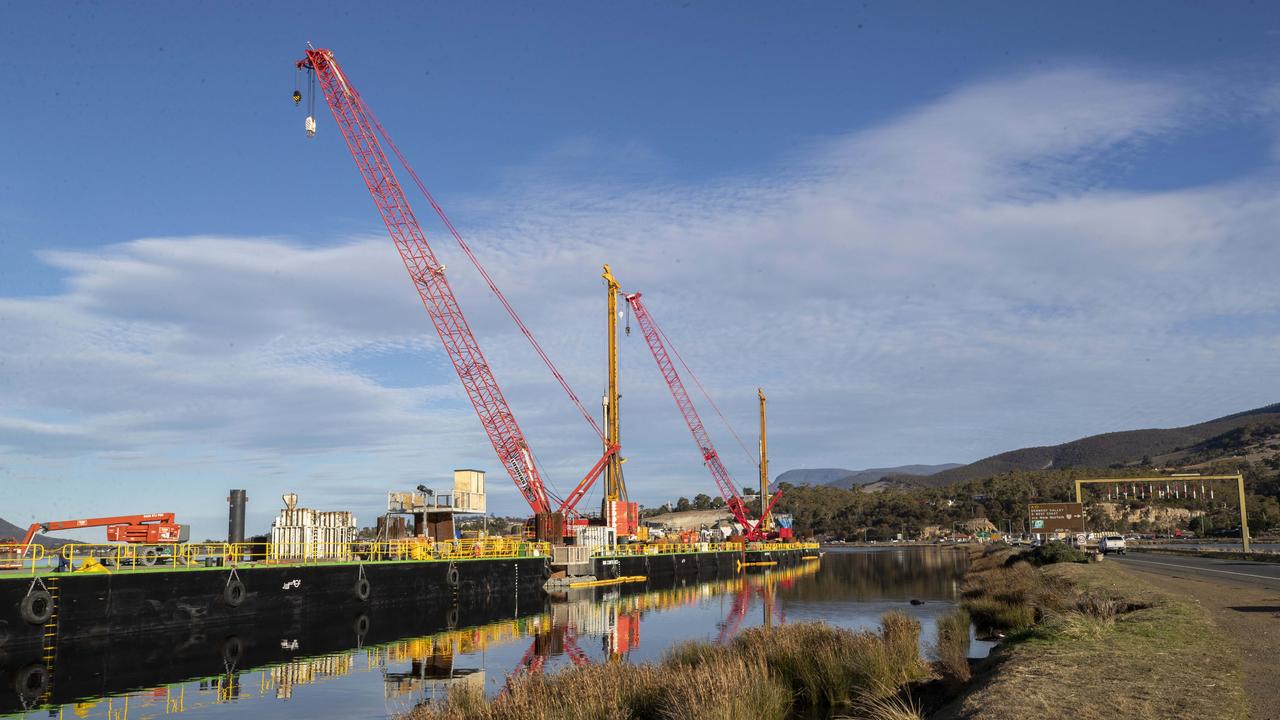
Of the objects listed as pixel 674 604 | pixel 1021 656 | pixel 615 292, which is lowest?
pixel 674 604

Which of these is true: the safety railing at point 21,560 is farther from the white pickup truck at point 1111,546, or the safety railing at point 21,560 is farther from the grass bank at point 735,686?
the white pickup truck at point 1111,546

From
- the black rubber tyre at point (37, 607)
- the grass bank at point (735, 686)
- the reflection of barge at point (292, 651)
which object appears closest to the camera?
the grass bank at point (735, 686)

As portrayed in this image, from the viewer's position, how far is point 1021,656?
19000mm

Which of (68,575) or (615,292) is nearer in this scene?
(68,575)

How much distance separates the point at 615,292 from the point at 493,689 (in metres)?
109

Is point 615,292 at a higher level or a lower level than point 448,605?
higher

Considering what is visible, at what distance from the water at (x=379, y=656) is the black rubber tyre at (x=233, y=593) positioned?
1765 millimetres

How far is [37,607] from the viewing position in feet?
114

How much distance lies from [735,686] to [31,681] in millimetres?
25946

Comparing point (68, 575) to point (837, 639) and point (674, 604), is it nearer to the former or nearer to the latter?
point (837, 639)

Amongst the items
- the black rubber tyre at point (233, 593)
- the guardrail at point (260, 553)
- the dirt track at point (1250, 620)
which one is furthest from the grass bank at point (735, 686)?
the guardrail at point (260, 553)

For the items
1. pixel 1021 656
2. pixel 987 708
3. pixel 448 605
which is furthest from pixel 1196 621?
pixel 448 605

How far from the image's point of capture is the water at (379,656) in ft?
89.5

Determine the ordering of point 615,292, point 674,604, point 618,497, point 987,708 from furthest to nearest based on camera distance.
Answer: point 615,292, point 618,497, point 674,604, point 987,708
